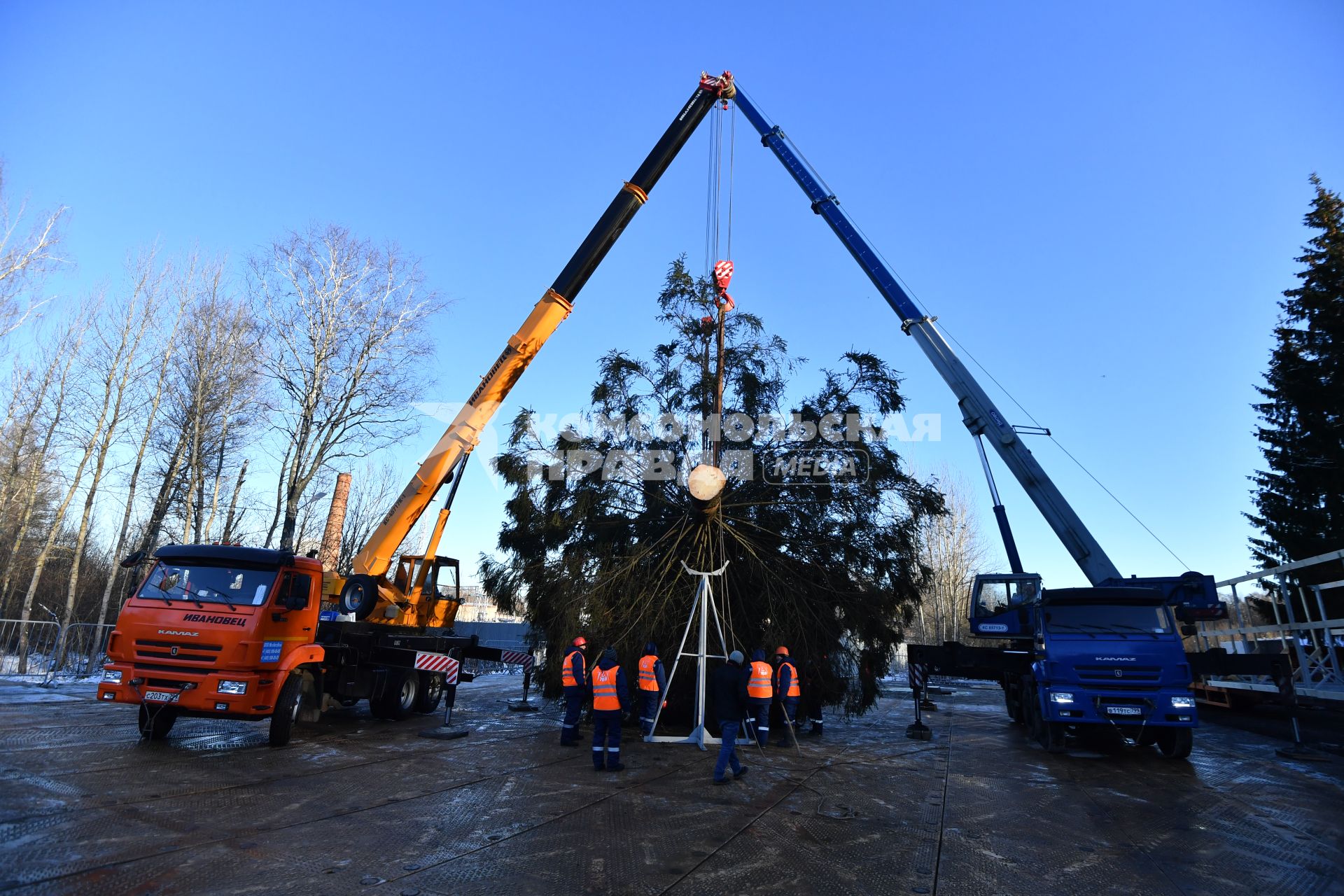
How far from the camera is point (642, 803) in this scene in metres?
7.43

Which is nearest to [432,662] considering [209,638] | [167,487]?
[209,638]

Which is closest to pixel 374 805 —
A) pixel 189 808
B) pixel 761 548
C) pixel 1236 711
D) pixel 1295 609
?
pixel 189 808

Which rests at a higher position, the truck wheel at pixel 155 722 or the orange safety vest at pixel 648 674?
the orange safety vest at pixel 648 674

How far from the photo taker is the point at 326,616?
13.6 meters

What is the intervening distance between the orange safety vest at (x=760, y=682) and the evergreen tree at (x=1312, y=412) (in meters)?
15.0

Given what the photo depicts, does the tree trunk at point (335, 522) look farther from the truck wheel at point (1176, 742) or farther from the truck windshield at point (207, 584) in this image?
the truck wheel at point (1176, 742)

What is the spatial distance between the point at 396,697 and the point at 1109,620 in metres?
12.7

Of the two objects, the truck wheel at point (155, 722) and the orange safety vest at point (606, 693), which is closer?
the orange safety vest at point (606, 693)

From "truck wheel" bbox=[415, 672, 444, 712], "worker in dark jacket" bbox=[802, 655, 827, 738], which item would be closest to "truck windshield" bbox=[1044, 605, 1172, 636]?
"worker in dark jacket" bbox=[802, 655, 827, 738]

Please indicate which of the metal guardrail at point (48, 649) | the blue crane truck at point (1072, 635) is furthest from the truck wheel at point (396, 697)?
the blue crane truck at point (1072, 635)

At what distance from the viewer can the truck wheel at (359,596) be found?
1250 centimetres

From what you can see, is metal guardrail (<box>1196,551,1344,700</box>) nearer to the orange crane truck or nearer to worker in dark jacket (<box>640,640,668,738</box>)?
worker in dark jacket (<box>640,640,668,738</box>)

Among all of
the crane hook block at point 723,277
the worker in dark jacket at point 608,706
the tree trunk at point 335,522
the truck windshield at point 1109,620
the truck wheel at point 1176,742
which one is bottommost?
the truck wheel at point 1176,742

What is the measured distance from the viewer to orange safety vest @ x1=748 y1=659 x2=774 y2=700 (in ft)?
35.3
